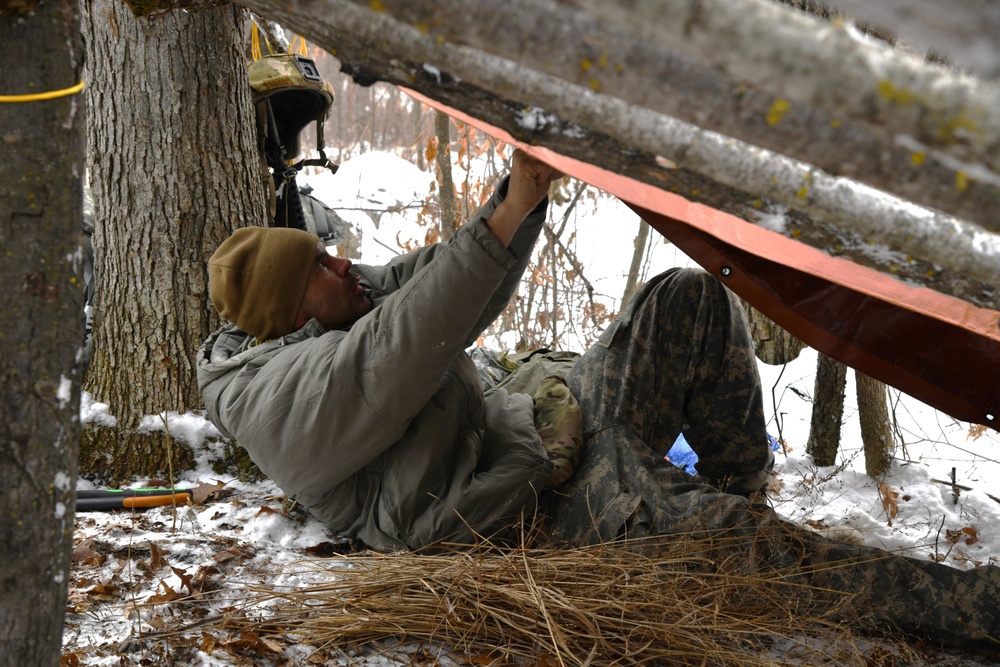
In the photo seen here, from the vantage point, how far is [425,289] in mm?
1901

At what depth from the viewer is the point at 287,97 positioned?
3443 millimetres

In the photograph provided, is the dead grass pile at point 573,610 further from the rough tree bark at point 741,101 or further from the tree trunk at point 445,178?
the tree trunk at point 445,178

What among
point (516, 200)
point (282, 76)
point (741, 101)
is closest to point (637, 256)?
point (282, 76)

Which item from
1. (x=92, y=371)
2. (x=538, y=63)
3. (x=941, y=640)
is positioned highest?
(x=538, y=63)

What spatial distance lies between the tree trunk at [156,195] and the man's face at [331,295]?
0.76 meters

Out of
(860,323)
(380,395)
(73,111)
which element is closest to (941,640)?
(860,323)

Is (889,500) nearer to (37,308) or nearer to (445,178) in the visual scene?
(37,308)

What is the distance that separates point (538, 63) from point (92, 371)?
2.82 meters

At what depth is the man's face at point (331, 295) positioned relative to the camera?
7.91 feet

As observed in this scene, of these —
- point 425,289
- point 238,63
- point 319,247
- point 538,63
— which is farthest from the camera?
point 238,63

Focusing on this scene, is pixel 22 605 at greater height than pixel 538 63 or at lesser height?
lesser

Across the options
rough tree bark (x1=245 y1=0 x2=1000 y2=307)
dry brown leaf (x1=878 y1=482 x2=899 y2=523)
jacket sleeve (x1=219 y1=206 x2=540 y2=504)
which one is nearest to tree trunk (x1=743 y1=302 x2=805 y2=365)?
dry brown leaf (x1=878 y1=482 x2=899 y2=523)

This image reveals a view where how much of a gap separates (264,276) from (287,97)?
4.74ft

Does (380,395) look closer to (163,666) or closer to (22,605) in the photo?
(163,666)
